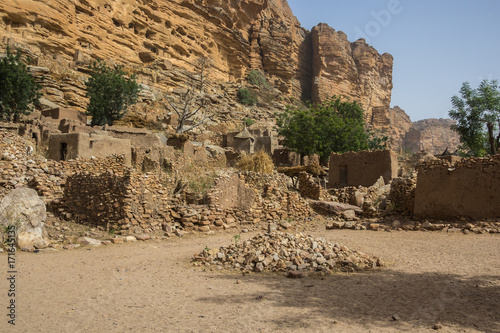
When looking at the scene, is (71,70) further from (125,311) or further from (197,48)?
(125,311)

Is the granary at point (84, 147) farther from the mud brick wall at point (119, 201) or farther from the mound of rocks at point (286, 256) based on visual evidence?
the mound of rocks at point (286, 256)

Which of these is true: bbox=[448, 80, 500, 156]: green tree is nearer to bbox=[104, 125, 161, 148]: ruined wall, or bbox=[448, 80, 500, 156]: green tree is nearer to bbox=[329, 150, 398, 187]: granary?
bbox=[329, 150, 398, 187]: granary

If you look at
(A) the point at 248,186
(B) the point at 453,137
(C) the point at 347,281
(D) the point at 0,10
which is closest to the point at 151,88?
(D) the point at 0,10

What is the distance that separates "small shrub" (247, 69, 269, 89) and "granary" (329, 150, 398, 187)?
42621 millimetres

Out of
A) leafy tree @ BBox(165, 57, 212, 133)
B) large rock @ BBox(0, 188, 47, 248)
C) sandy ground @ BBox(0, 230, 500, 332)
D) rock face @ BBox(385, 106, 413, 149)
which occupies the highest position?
rock face @ BBox(385, 106, 413, 149)

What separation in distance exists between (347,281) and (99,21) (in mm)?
44693

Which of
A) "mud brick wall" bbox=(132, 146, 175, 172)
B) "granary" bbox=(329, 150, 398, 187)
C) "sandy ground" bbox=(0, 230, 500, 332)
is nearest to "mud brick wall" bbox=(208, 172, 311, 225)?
"sandy ground" bbox=(0, 230, 500, 332)

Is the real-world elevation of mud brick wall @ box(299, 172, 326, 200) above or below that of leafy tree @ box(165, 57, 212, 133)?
below

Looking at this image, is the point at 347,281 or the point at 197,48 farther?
the point at 197,48

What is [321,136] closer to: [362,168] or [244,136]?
[244,136]

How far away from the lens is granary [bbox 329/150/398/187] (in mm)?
16106

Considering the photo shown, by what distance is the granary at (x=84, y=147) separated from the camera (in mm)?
11596

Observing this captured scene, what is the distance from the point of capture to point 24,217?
7.48m

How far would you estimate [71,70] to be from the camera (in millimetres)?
31781
